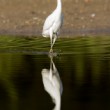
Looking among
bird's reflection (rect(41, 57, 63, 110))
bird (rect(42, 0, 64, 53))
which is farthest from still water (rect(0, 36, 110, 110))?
bird (rect(42, 0, 64, 53))

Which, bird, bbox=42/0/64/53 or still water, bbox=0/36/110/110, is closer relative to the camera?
still water, bbox=0/36/110/110

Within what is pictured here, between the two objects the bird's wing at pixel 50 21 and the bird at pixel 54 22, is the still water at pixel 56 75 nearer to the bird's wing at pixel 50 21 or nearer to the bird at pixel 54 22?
the bird at pixel 54 22

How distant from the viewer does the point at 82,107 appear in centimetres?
911

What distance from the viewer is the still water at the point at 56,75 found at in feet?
31.3

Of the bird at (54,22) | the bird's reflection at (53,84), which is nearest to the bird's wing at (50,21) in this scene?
the bird at (54,22)

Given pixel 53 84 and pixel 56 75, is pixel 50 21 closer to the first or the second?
pixel 56 75

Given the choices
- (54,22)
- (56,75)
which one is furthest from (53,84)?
(54,22)

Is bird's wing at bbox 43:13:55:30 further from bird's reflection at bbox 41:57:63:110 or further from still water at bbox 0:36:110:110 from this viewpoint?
bird's reflection at bbox 41:57:63:110

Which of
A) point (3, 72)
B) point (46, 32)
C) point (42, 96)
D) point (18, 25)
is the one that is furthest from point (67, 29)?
point (42, 96)

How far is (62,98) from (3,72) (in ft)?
9.83

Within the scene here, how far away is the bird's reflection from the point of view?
971 cm

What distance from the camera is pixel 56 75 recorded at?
1177 centimetres

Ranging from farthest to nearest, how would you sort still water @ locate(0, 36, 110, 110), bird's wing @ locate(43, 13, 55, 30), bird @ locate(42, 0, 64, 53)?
bird's wing @ locate(43, 13, 55, 30) < bird @ locate(42, 0, 64, 53) < still water @ locate(0, 36, 110, 110)

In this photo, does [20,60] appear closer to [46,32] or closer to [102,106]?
[46,32]
